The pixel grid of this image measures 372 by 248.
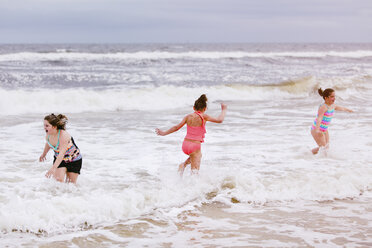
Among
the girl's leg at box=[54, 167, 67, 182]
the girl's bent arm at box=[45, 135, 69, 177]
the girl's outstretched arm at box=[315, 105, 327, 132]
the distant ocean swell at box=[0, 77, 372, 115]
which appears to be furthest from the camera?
the distant ocean swell at box=[0, 77, 372, 115]

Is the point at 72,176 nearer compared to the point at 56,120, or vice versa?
the point at 56,120

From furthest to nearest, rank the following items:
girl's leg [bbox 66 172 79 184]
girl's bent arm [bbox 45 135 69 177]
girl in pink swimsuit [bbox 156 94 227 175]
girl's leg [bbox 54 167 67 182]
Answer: girl in pink swimsuit [bbox 156 94 227 175] → girl's leg [bbox 66 172 79 184] → girl's leg [bbox 54 167 67 182] → girl's bent arm [bbox 45 135 69 177]

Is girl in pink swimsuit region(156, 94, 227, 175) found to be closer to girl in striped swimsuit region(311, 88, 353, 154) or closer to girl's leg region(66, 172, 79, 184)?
girl's leg region(66, 172, 79, 184)

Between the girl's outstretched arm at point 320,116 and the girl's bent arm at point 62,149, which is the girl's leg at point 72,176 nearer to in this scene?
the girl's bent arm at point 62,149

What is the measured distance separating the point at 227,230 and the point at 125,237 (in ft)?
3.50

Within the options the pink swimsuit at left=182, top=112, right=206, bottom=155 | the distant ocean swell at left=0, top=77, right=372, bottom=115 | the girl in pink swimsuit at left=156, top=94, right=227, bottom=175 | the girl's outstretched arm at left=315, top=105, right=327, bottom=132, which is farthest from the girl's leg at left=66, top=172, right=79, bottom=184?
the distant ocean swell at left=0, top=77, right=372, bottom=115

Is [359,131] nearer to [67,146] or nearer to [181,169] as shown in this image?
[181,169]

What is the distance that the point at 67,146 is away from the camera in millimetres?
5473

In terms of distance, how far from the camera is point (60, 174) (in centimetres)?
556

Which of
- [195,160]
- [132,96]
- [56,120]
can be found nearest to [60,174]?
[56,120]

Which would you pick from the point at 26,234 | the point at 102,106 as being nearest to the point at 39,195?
the point at 26,234

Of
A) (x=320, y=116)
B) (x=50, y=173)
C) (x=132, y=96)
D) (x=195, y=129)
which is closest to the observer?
(x=50, y=173)

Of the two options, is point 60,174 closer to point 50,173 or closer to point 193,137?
point 50,173

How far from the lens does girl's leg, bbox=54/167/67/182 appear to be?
5.56 m
